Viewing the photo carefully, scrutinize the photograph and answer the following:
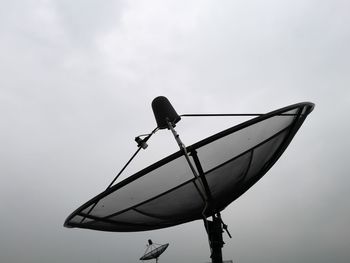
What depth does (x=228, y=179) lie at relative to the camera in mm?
6629

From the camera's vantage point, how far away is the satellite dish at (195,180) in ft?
16.9

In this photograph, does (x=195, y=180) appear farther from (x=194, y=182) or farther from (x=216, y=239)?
(x=216, y=239)

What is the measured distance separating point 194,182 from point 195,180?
0.06 m

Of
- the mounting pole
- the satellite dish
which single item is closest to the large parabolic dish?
the satellite dish

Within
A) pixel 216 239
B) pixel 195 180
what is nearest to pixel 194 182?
pixel 195 180

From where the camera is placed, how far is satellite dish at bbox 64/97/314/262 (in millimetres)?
5160

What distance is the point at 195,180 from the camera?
6.32 metres

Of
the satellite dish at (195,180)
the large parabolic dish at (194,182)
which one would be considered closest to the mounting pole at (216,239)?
the satellite dish at (195,180)

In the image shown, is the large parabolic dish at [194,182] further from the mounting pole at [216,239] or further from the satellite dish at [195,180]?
the mounting pole at [216,239]

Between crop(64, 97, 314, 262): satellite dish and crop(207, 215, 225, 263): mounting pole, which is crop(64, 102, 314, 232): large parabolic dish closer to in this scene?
crop(64, 97, 314, 262): satellite dish

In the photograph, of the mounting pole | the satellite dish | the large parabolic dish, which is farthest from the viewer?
the large parabolic dish

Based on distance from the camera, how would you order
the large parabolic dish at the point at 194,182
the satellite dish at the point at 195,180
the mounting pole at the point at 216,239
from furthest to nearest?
the large parabolic dish at the point at 194,182
the satellite dish at the point at 195,180
the mounting pole at the point at 216,239

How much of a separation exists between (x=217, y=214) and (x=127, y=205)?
228 cm

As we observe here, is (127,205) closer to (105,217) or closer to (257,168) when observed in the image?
(105,217)
